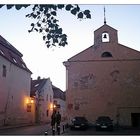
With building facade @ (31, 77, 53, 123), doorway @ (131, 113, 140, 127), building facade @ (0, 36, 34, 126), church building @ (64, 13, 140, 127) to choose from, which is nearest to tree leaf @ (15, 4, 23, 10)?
building facade @ (0, 36, 34, 126)

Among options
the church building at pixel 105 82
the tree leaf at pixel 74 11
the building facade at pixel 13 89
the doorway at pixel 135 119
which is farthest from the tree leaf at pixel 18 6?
the doorway at pixel 135 119

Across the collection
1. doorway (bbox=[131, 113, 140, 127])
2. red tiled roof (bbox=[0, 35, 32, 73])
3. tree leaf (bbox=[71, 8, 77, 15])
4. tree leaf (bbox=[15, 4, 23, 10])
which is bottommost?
doorway (bbox=[131, 113, 140, 127])

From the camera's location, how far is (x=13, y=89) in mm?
28016

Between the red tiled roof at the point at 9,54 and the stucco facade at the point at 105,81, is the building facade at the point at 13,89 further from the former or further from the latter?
the stucco facade at the point at 105,81

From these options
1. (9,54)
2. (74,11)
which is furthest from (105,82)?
(74,11)

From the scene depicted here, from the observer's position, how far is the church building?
2530cm

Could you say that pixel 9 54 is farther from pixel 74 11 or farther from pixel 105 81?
pixel 74 11

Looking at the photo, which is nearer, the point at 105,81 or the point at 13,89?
the point at 105,81

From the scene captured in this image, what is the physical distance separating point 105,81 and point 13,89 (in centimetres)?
929

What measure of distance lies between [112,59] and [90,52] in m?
2.17

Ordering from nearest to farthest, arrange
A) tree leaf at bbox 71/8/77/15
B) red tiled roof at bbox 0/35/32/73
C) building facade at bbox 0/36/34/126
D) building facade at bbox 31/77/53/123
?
tree leaf at bbox 71/8/77/15, building facade at bbox 0/36/34/126, red tiled roof at bbox 0/35/32/73, building facade at bbox 31/77/53/123

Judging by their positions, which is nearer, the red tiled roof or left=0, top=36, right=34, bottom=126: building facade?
left=0, top=36, right=34, bottom=126: building facade

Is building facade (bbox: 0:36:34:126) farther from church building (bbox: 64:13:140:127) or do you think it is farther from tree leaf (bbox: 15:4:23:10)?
tree leaf (bbox: 15:4:23:10)

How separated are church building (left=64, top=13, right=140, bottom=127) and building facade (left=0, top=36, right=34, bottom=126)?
223 inches
